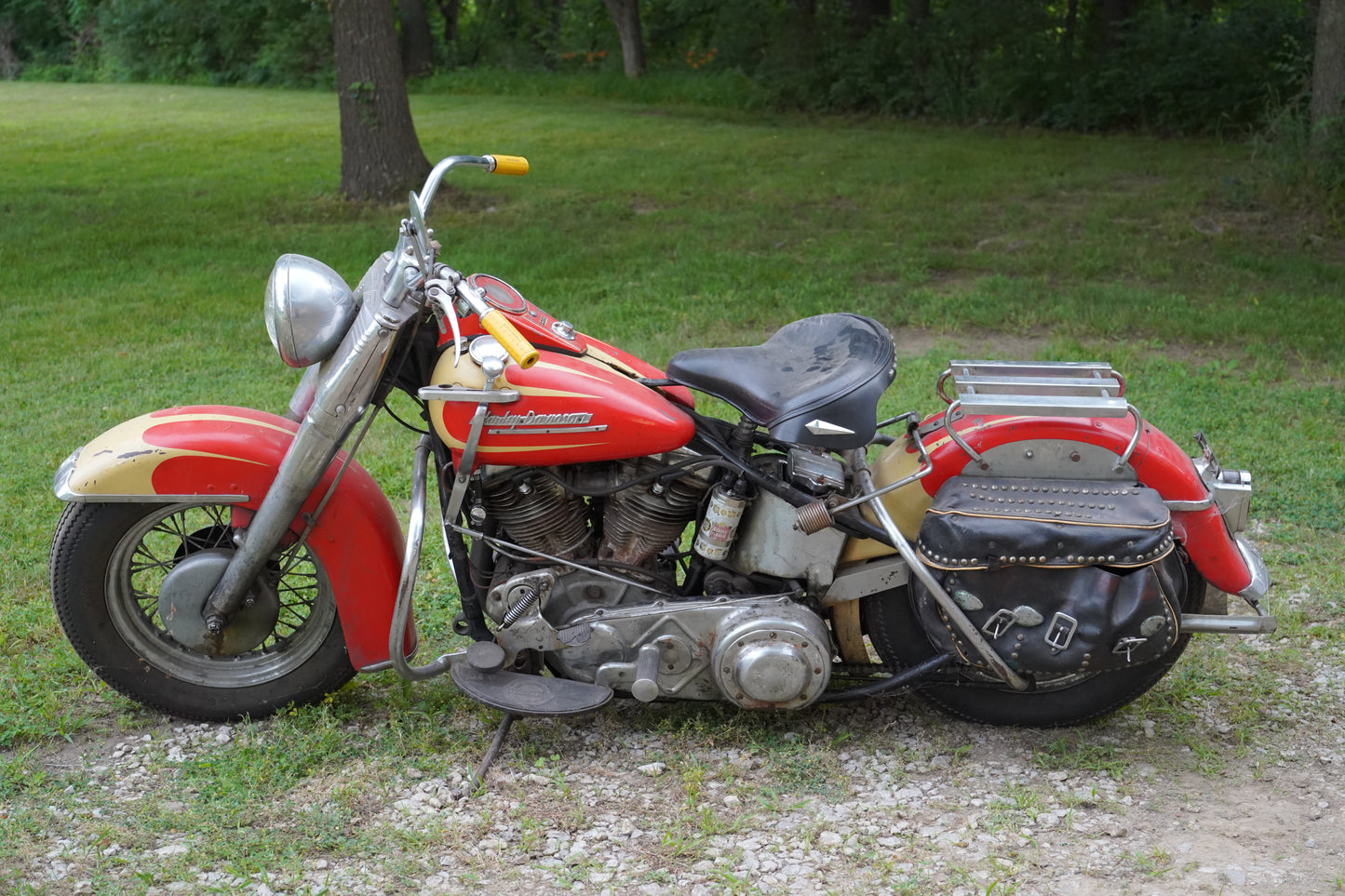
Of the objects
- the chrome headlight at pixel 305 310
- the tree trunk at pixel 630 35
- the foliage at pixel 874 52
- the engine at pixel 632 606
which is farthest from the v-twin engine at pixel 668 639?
the tree trunk at pixel 630 35

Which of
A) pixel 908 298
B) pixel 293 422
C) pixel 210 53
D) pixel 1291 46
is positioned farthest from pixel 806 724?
pixel 210 53

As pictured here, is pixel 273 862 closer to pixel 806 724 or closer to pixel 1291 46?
pixel 806 724

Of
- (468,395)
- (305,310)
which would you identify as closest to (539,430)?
(468,395)

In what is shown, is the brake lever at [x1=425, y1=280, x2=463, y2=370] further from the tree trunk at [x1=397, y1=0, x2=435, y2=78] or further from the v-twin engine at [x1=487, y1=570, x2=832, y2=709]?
the tree trunk at [x1=397, y1=0, x2=435, y2=78]

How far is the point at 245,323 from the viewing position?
7.82 m

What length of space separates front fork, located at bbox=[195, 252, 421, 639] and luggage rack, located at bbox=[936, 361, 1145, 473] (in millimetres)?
1441

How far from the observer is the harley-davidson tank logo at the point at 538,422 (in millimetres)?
3131

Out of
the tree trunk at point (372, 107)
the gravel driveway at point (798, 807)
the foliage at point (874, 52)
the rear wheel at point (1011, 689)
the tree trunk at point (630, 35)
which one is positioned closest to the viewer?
the gravel driveway at point (798, 807)

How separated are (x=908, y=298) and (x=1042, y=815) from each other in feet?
17.7

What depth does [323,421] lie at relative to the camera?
126 inches

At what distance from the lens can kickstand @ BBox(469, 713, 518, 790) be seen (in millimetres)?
3297

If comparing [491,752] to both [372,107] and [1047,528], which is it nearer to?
[1047,528]

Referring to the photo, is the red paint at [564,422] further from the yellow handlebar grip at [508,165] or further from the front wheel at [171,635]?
the front wheel at [171,635]

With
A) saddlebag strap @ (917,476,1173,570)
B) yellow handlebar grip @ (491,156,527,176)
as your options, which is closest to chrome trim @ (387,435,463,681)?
yellow handlebar grip @ (491,156,527,176)
